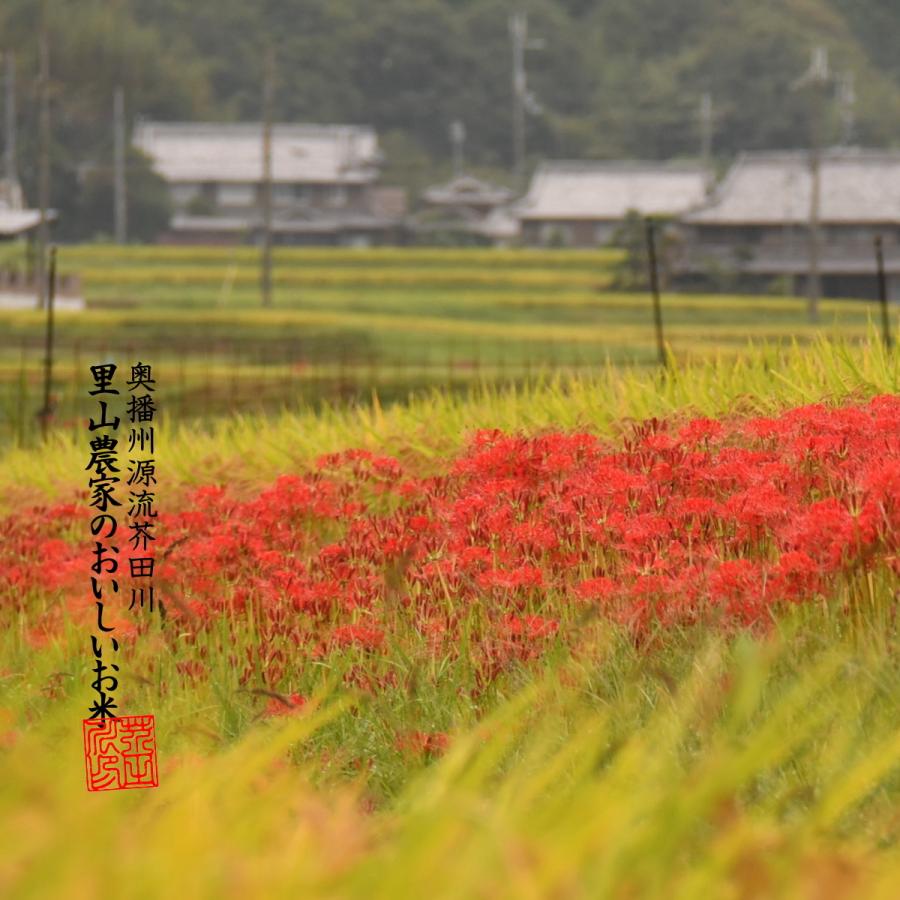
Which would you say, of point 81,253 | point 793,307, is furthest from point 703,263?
point 81,253

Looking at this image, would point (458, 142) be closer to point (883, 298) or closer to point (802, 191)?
point (802, 191)

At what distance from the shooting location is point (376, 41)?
83938 millimetres

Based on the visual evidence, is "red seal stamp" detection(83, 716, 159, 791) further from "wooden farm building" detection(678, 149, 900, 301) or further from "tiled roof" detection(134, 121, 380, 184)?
"tiled roof" detection(134, 121, 380, 184)

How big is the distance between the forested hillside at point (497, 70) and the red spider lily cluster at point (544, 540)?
69350 millimetres

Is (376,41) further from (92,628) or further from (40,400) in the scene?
(92,628)

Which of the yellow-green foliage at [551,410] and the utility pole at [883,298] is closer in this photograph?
the yellow-green foliage at [551,410]

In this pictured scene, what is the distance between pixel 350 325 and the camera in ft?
115

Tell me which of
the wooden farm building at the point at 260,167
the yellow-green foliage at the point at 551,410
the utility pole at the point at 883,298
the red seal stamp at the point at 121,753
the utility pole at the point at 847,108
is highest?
the utility pole at the point at 847,108

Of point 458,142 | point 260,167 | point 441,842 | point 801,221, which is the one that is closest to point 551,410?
point 441,842

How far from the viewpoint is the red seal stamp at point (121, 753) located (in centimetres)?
477

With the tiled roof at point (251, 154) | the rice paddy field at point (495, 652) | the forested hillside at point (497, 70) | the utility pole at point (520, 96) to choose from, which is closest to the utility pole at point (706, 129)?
the forested hillside at point (497, 70)

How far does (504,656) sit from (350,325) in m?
29.1

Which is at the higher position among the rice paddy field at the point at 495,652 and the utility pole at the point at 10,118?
the utility pole at the point at 10,118

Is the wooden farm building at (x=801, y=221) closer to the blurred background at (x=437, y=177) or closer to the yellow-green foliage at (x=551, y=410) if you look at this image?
the blurred background at (x=437, y=177)
